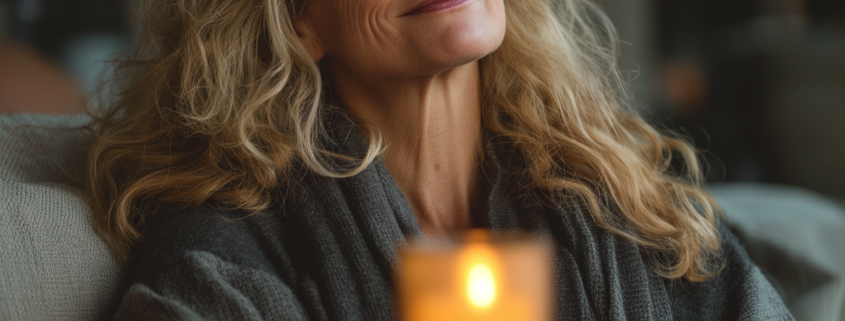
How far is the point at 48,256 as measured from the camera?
2.95 feet

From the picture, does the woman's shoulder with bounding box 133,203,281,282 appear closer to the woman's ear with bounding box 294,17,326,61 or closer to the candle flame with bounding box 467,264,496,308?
the woman's ear with bounding box 294,17,326,61

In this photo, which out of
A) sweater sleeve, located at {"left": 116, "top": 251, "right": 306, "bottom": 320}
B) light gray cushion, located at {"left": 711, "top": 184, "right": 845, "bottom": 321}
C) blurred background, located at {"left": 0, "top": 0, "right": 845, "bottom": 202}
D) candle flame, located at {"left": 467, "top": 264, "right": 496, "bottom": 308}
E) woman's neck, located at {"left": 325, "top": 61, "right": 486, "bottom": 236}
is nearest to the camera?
candle flame, located at {"left": 467, "top": 264, "right": 496, "bottom": 308}

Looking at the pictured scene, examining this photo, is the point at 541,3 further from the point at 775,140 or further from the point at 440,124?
the point at 775,140

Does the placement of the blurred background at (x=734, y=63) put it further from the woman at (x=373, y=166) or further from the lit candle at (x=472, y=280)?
the lit candle at (x=472, y=280)

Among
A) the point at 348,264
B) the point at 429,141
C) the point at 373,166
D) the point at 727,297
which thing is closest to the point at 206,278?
the point at 348,264

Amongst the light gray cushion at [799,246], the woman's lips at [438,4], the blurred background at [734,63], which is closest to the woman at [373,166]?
the woman's lips at [438,4]

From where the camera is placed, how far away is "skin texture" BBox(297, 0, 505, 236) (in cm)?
101

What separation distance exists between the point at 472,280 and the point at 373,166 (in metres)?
0.60

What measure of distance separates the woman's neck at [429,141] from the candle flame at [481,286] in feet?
2.14

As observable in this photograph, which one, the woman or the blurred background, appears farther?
the blurred background

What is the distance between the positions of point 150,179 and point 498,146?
53 cm

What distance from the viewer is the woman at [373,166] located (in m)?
0.94

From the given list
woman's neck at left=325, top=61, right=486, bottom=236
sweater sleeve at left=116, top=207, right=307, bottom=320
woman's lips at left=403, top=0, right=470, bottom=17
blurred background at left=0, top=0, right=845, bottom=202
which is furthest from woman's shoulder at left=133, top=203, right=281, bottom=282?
blurred background at left=0, top=0, right=845, bottom=202

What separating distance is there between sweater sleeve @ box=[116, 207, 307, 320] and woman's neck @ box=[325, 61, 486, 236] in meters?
0.26
